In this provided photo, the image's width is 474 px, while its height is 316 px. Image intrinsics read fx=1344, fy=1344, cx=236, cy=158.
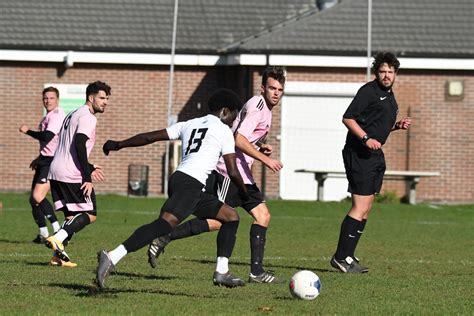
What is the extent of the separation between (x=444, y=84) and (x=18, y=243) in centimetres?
1737

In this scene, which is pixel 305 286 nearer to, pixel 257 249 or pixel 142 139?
pixel 142 139

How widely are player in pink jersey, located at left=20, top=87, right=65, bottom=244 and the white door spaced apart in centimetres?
1509

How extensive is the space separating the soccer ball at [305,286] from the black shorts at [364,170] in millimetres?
3270

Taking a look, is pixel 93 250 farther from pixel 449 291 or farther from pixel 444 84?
pixel 444 84

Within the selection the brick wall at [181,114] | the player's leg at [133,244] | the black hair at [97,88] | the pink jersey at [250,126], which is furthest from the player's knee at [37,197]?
the brick wall at [181,114]

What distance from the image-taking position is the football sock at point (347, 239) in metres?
13.5

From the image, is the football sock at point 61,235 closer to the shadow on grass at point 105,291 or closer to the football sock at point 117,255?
the shadow on grass at point 105,291

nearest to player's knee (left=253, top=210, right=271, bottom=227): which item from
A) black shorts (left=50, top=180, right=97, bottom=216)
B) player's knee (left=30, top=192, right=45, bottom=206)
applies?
black shorts (left=50, top=180, right=97, bottom=216)

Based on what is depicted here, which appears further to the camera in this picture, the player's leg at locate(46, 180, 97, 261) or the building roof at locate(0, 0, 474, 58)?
the building roof at locate(0, 0, 474, 58)

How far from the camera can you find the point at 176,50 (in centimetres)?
3262

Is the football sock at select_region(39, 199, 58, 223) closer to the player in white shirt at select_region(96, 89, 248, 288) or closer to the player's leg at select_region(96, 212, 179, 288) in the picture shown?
the player in white shirt at select_region(96, 89, 248, 288)

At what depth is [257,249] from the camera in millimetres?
12602

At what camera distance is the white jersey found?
10.9 metres

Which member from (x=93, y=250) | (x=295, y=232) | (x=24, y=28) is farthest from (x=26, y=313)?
(x=24, y=28)
